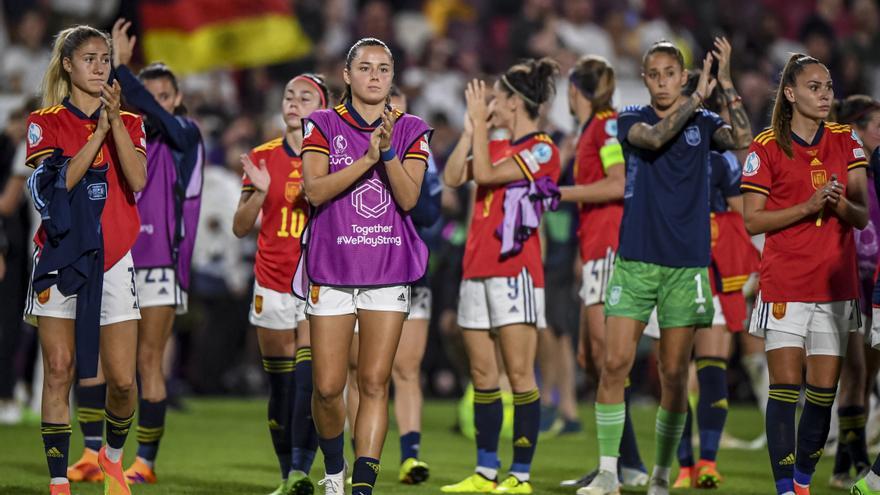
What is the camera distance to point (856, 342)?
8125mm

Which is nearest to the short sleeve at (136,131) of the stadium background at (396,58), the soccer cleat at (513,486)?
the soccer cleat at (513,486)

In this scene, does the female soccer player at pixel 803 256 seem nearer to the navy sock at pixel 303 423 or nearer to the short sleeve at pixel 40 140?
the navy sock at pixel 303 423

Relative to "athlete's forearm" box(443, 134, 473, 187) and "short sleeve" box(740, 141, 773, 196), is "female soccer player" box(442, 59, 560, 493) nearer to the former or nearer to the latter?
"athlete's forearm" box(443, 134, 473, 187)

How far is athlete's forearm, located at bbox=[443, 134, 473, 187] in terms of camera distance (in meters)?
8.08

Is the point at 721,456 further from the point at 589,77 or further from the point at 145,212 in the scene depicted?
the point at 145,212

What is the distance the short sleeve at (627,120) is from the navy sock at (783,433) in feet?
5.53

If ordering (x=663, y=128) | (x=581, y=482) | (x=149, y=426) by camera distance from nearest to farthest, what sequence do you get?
(x=663, y=128) → (x=581, y=482) → (x=149, y=426)

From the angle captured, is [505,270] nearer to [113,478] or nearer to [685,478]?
[685,478]

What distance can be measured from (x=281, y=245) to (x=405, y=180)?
1817 mm

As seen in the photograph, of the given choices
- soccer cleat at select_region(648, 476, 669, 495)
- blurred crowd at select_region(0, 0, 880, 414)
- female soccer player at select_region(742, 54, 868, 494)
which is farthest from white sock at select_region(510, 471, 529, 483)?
blurred crowd at select_region(0, 0, 880, 414)

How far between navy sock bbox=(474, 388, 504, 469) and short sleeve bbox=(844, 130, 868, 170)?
2.64m

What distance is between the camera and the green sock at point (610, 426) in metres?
7.41

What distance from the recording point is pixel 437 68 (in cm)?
1783

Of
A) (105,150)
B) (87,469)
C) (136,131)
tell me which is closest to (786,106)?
(136,131)
